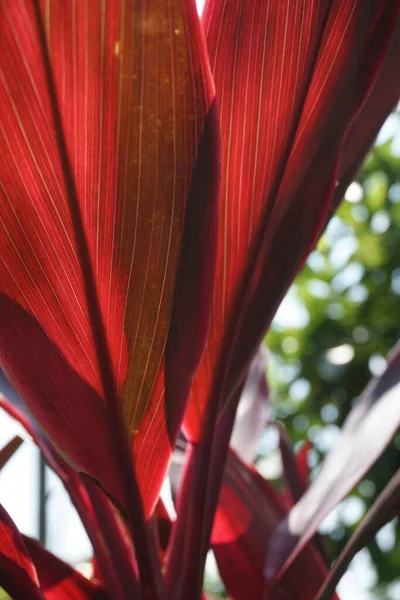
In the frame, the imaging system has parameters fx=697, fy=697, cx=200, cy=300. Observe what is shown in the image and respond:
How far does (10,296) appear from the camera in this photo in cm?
36

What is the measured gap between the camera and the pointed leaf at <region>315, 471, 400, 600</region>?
44cm

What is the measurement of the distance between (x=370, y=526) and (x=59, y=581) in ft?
0.70

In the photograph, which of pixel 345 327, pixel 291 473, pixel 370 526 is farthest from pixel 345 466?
pixel 345 327

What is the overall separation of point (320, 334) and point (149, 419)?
1.37m

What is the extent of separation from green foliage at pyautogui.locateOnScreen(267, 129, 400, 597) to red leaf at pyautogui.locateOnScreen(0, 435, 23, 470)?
39.6 inches

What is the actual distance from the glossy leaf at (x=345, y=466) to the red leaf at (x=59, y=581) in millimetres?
132

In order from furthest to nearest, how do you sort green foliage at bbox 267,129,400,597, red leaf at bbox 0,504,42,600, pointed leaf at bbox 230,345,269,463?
green foliage at bbox 267,129,400,597
pointed leaf at bbox 230,345,269,463
red leaf at bbox 0,504,42,600

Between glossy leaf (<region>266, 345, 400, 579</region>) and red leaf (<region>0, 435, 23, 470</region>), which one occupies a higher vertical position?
red leaf (<region>0, 435, 23, 470</region>)

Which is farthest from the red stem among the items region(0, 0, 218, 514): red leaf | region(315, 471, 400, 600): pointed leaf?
region(315, 471, 400, 600): pointed leaf

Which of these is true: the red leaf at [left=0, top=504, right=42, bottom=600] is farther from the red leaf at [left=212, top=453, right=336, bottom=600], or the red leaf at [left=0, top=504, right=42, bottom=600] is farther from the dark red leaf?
the dark red leaf

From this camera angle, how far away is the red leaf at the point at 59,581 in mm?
477

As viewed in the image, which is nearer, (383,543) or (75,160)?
(75,160)

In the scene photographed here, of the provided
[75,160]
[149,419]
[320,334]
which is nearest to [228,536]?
[149,419]

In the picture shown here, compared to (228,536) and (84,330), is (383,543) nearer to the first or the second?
(228,536)
